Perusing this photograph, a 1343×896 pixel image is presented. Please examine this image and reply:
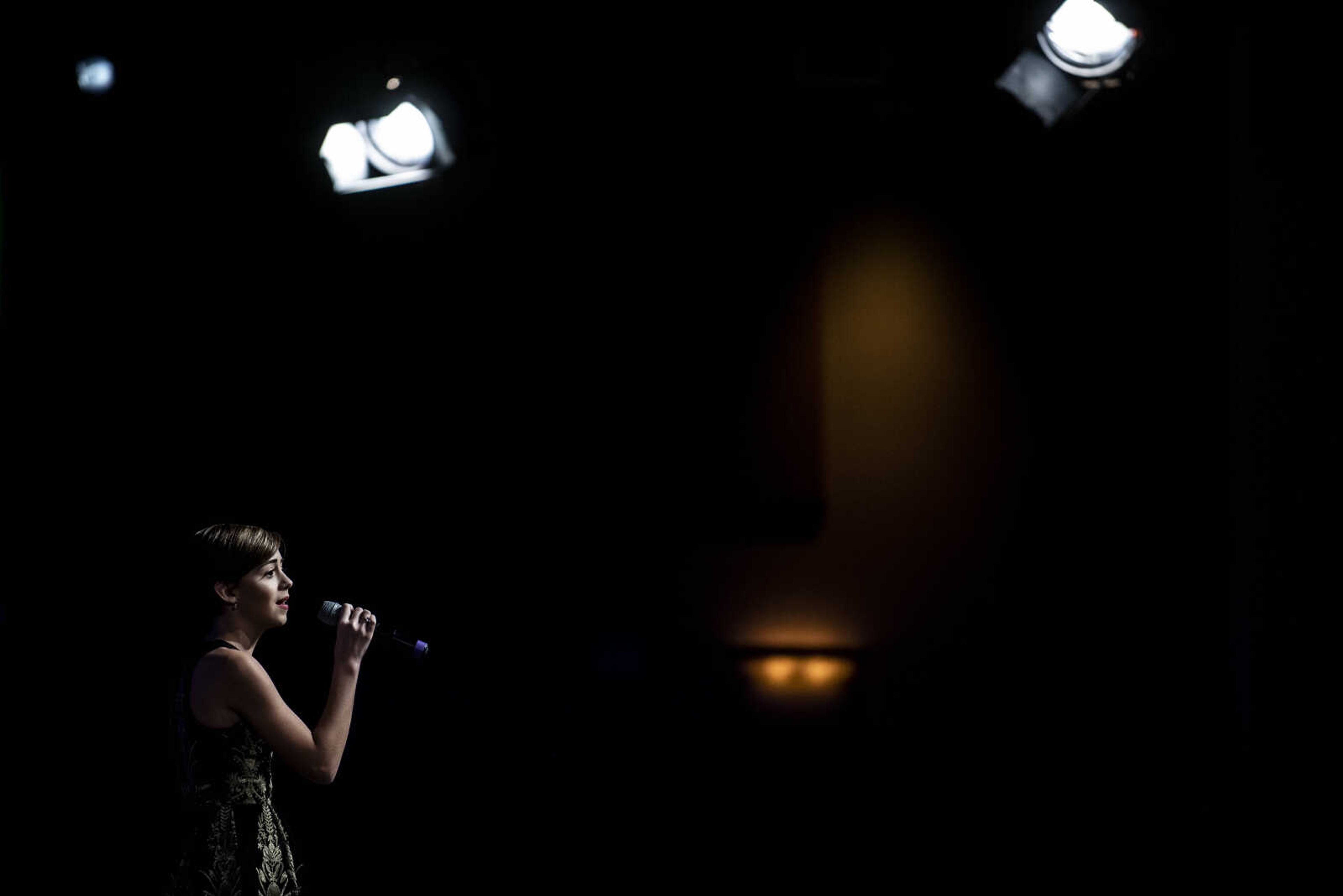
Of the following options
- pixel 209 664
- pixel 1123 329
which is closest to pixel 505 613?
pixel 209 664

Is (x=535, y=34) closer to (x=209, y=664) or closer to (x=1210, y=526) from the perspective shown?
(x=209, y=664)

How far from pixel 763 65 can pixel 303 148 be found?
1.26m

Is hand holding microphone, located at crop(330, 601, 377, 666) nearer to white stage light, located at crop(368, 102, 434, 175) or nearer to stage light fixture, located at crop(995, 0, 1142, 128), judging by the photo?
white stage light, located at crop(368, 102, 434, 175)

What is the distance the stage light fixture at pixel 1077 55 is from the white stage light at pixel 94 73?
2.44 m

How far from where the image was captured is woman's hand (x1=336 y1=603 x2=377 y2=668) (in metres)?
1.99

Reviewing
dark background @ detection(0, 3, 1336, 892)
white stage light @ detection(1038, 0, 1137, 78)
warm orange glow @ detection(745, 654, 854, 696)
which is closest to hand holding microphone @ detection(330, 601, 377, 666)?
dark background @ detection(0, 3, 1336, 892)

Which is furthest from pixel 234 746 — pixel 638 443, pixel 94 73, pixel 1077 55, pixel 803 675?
pixel 1077 55

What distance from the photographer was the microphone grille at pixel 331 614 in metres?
2.03

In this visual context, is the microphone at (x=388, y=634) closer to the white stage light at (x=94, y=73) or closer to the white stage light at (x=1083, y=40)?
the white stage light at (x=94, y=73)

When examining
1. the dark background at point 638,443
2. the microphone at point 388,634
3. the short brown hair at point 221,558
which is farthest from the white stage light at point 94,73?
the microphone at point 388,634

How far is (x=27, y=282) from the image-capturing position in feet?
9.95

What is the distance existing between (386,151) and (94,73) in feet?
3.35

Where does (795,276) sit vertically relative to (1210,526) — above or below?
above

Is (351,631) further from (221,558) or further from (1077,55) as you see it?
(1077,55)
